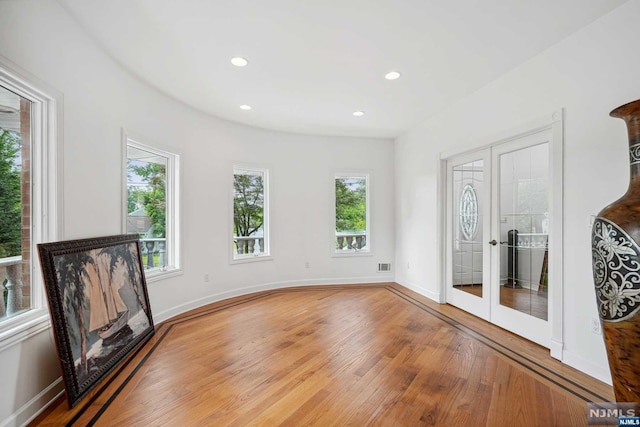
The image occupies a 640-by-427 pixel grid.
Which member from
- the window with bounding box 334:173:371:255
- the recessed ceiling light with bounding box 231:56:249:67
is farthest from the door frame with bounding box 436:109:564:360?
the window with bounding box 334:173:371:255

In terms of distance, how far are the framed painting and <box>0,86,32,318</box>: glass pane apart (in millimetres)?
177

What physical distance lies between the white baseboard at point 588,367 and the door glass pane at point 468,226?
1.29 meters

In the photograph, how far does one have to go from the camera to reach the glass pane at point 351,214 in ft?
19.8

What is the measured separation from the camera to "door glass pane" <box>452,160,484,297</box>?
397cm

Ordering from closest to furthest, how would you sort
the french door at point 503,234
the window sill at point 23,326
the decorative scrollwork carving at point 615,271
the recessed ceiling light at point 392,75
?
the decorative scrollwork carving at point 615,271, the window sill at point 23,326, the french door at point 503,234, the recessed ceiling light at point 392,75

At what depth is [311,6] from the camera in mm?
2256

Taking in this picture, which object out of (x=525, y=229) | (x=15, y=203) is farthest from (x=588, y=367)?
(x=15, y=203)

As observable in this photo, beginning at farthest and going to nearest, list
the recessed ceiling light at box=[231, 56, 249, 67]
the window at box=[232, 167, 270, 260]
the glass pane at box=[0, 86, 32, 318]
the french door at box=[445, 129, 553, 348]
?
the window at box=[232, 167, 270, 260] → the french door at box=[445, 129, 553, 348] → the recessed ceiling light at box=[231, 56, 249, 67] → the glass pane at box=[0, 86, 32, 318]

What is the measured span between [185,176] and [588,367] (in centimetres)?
474

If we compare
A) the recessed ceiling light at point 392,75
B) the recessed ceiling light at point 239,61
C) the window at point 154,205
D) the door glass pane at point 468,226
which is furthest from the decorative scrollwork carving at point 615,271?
the window at point 154,205

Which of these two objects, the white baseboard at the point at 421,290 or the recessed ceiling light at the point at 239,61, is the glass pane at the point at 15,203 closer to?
the recessed ceiling light at the point at 239,61

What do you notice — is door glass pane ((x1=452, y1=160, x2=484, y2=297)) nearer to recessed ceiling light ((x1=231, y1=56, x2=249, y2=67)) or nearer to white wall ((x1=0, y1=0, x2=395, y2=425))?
white wall ((x1=0, y1=0, x2=395, y2=425))

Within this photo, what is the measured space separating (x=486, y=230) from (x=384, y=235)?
242 centimetres

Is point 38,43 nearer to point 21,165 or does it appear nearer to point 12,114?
point 12,114
